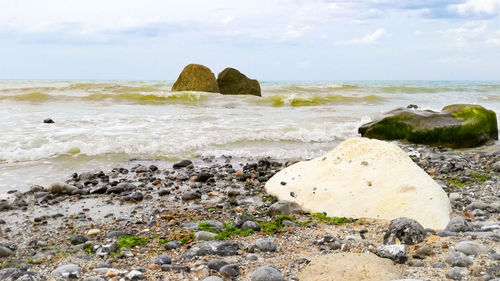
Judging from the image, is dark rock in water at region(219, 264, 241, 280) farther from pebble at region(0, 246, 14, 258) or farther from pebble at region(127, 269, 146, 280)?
pebble at region(0, 246, 14, 258)

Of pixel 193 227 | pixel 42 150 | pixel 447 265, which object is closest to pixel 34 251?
pixel 193 227

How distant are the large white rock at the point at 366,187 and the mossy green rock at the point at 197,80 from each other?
15305 mm

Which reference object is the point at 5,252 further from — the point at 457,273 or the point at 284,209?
the point at 457,273

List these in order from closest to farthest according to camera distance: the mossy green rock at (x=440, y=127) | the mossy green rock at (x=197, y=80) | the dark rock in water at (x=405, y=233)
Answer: the dark rock in water at (x=405, y=233), the mossy green rock at (x=440, y=127), the mossy green rock at (x=197, y=80)

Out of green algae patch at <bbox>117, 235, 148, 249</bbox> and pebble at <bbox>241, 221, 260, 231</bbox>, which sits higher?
pebble at <bbox>241, 221, 260, 231</bbox>

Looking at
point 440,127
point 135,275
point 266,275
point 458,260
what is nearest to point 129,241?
point 135,275

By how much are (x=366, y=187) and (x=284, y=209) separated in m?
0.80

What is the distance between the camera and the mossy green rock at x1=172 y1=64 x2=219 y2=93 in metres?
19.8

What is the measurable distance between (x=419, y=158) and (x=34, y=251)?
5691 millimetres

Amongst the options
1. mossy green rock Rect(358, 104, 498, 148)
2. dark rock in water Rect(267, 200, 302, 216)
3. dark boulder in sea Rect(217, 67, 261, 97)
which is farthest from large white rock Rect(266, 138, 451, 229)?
dark boulder in sea Rect(217, 67, 261, 97)

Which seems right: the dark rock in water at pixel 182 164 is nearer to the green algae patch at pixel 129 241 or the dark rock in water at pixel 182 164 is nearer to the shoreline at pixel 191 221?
the shoreline at pixel 191 221

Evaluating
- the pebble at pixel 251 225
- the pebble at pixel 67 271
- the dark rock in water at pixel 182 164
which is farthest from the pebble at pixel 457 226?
the dark rock in water at pixel 182 164

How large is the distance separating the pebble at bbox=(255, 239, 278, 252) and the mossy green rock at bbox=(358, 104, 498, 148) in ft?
21.0

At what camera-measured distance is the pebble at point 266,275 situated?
2.51m
